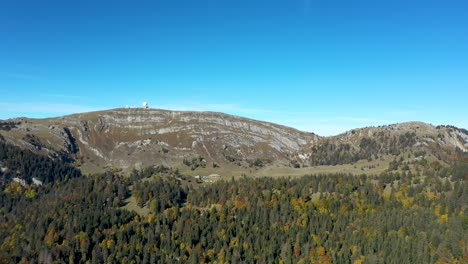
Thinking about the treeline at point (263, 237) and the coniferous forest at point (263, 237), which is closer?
the coniferous forest at point (263, 237)

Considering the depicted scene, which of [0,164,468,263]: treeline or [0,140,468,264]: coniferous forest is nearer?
[0,140,468,264]: coniferous forest

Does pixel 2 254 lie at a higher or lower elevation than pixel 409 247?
lower

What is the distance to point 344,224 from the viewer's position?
18088cm

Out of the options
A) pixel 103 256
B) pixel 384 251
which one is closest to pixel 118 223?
pixel 103 256

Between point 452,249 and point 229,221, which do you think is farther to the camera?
point 229,221

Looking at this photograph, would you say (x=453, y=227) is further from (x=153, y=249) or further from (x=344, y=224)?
(x=153, y=249)

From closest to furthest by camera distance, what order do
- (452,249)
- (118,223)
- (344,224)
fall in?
(452,249)
(344,224)
(118,223)

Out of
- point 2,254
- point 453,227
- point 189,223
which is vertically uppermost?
point 453,227

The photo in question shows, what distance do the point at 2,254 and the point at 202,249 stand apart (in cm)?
9750

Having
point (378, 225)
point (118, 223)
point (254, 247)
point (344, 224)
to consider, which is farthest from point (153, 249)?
point (378, 225)

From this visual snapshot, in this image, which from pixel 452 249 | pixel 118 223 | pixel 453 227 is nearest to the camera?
pixel 452 249

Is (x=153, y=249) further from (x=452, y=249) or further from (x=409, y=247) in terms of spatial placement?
(x=452, y=249)

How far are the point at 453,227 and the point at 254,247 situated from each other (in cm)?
9287

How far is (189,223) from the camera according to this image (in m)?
188
